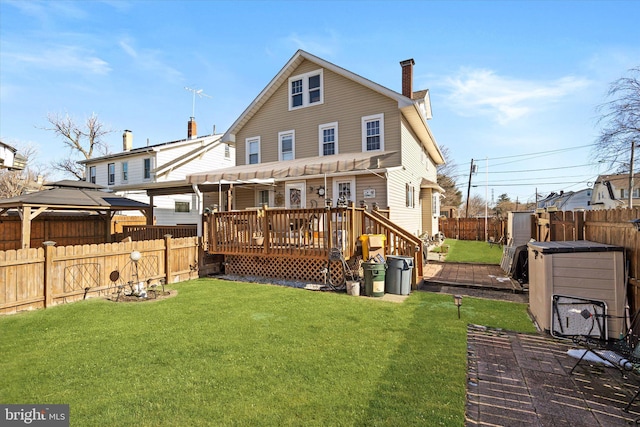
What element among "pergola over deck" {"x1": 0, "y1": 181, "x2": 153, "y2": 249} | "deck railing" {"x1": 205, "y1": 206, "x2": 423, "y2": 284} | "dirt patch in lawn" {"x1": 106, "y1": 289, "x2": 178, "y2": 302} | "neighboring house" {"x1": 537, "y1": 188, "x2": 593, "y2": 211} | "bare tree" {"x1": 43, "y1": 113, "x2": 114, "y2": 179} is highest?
"bare tree" {"x1": 43, "y1": 113, "x2": 114, "y2": 179}

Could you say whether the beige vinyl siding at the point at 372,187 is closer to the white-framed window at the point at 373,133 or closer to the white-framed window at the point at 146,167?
the white-framed window at the point at 373,133

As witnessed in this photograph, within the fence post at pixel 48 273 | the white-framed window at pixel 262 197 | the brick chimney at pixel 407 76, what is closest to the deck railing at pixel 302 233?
the fence post at pixel 48 273

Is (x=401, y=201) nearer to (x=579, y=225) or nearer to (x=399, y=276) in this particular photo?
(x=399, y=276)

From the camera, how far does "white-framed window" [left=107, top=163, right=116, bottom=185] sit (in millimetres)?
22828

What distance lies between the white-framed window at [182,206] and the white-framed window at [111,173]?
6.00 metres

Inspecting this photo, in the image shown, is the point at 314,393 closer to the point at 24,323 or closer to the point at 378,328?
the point at 378,328

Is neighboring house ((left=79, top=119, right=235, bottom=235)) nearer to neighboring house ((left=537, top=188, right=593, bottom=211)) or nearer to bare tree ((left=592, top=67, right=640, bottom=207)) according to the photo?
bare tree ((left=592, top=67, right=640, bottom=207))

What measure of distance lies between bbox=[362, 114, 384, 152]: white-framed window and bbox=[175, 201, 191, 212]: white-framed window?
14.3 m

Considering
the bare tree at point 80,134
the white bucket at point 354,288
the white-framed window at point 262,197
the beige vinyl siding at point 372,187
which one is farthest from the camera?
the bare tree at point 80,134

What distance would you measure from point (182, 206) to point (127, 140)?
957 centimetres

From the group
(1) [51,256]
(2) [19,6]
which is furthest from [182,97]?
(1) [51,256]

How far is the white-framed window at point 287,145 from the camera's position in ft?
49.3

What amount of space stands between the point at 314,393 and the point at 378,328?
7.34 feet

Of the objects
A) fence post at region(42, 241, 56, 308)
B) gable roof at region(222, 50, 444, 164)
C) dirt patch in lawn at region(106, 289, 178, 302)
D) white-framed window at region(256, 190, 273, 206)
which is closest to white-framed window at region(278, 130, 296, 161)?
white-framed window at region(256, 190, 273, 206)
